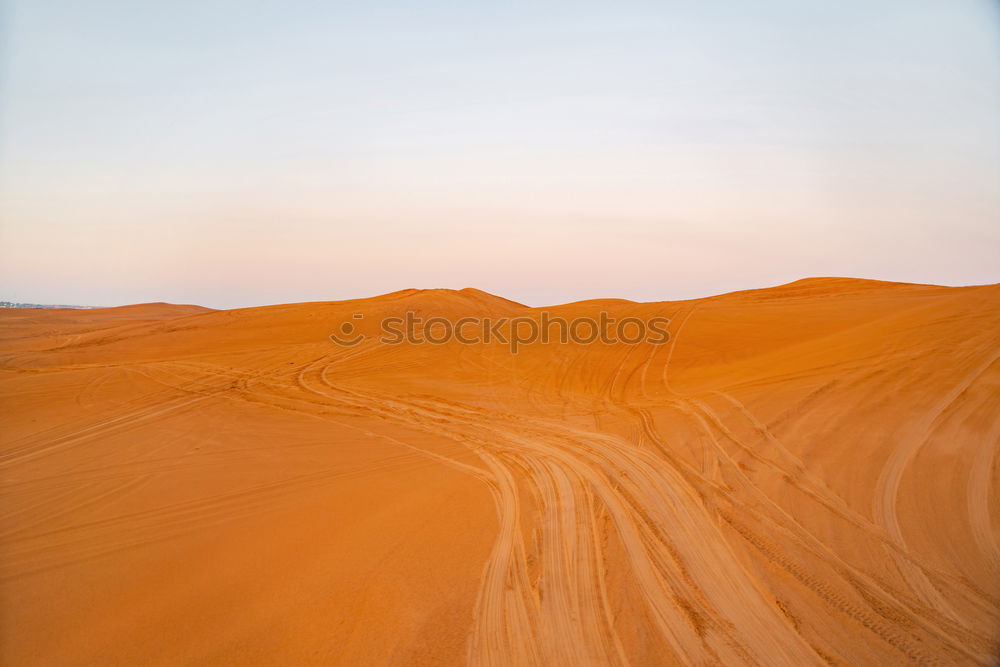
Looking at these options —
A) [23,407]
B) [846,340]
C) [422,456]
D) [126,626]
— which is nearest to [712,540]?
[422,456]

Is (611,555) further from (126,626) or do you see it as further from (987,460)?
(987,460)

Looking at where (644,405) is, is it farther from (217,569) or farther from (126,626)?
(126,626)

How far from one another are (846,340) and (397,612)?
11.5 m

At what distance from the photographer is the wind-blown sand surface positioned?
10.6ft

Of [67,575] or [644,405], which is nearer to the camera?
[67,575]

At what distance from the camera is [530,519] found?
4914mm

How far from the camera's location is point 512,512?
5.09 m

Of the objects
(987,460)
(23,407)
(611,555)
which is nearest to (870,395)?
(987,460)

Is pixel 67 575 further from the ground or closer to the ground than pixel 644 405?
closer to the ground

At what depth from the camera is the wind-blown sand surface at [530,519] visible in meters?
3.22

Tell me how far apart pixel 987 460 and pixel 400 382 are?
35.1 feet

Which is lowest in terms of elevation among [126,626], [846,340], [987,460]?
[126,626]

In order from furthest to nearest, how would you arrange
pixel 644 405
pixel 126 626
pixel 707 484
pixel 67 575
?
pixel 644 405
pixel 707 484
pixel 67 575
pixel 126 626

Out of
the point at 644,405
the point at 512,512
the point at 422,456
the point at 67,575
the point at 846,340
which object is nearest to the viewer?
the point at 67,575
